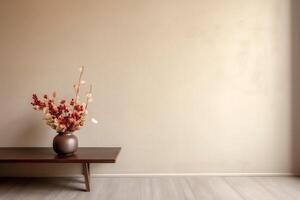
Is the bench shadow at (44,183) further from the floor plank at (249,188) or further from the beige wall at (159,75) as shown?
the floor plank at (249,188)

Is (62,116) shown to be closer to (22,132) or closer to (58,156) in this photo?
(58,156)

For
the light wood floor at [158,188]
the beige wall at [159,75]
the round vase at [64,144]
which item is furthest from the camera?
the beige wall at [159,75]

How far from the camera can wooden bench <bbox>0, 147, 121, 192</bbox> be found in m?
2.69

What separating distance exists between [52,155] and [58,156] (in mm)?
92

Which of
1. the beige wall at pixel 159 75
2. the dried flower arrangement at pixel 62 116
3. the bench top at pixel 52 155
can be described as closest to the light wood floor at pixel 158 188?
the beige wall at pixel 159 75

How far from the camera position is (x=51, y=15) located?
3268mm

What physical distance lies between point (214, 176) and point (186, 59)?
131 centimetres

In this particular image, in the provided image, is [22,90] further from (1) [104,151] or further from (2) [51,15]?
(1) [104,151]

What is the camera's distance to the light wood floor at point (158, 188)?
2674mm

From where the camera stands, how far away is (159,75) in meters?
3.29

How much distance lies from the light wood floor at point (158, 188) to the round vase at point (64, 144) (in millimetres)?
368

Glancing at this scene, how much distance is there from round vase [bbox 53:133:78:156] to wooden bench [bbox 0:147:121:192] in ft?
0.18

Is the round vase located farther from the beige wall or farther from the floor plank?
the floor plank

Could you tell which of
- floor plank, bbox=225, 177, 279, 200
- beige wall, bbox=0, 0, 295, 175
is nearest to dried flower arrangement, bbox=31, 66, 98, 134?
beige wall, bbox=0, 0, 295, 175
